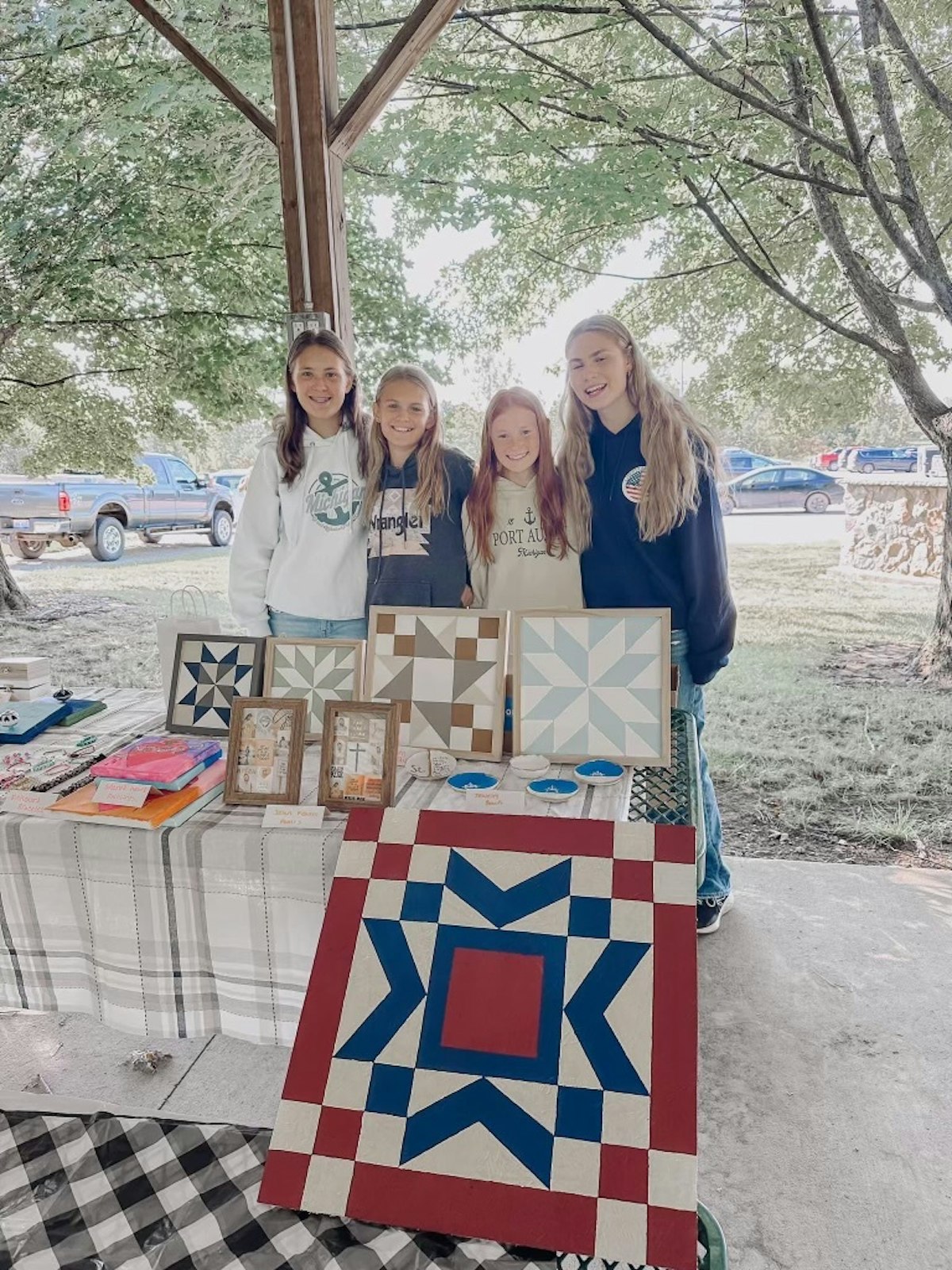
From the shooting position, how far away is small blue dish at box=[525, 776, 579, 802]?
1191 millimetres

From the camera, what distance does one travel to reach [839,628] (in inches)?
206

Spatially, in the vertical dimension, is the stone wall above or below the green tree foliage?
below

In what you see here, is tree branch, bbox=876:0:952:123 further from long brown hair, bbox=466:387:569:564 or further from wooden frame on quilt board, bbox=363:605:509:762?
wooden frame on quilt board, bbox=363:605:509:762

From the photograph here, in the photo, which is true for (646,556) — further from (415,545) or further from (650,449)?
(415,545)

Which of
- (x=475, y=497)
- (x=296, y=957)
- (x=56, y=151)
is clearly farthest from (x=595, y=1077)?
(x=56, y=151)

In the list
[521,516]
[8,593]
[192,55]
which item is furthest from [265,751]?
[8,593]

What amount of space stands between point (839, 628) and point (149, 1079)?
15.6ft

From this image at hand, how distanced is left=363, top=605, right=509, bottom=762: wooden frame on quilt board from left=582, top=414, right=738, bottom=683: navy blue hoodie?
34 centimetres

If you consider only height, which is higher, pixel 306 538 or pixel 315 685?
pixel 306 538

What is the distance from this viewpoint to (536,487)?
1684 millimetres

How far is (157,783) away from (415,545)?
2.40 feet

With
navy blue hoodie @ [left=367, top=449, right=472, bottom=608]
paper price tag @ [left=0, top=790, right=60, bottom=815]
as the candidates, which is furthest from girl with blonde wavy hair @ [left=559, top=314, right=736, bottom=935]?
paper price tag @ [left=0, top=790, right=60, bottom=815]

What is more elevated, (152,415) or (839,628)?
(152,415)

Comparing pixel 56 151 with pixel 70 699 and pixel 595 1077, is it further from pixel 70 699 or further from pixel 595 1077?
pixel 595 1077
